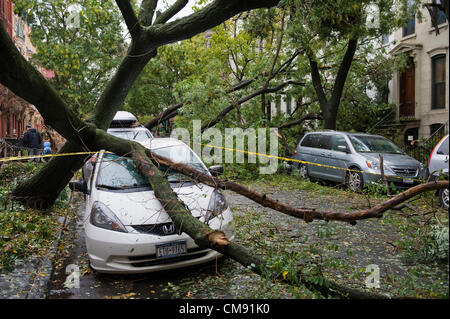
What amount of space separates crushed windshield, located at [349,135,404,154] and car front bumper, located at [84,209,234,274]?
8293 millimetres

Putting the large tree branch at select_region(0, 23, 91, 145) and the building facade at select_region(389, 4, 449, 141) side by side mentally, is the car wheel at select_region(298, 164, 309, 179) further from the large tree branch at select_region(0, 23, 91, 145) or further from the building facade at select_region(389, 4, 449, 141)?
the large tree branch at select_region(0, 23, 91, 145)

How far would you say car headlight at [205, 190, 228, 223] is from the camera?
17.8 feet

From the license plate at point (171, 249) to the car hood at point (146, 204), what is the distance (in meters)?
0.32

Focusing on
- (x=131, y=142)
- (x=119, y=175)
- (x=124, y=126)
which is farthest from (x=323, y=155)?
(x=119, y=175)

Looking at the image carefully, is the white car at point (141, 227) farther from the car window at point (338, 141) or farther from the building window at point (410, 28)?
the building window at point (410, 28)

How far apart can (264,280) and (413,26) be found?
20111 millimetres

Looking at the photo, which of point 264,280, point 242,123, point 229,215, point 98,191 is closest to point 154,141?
point 98,191

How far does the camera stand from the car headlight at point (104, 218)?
17.0 ft

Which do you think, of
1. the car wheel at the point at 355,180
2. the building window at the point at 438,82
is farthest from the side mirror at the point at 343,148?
the building window at the point at 438,82

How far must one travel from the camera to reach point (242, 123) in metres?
16.2

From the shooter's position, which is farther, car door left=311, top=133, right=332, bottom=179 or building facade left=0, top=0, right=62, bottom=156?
building facade left=0, top=0, right=62, bottom=156

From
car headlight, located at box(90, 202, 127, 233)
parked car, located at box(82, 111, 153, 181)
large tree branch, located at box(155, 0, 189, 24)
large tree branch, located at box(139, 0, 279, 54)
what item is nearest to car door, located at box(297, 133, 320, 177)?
parked car, located at box(82, 111, 153, 181)

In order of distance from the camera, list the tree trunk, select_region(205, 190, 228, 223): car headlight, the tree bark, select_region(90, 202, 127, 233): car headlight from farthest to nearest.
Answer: the tree bark < the tree trunk < select_region(205, 190, 228, 223): car headlight < select_region(90, 202, 127, 233): car headlight

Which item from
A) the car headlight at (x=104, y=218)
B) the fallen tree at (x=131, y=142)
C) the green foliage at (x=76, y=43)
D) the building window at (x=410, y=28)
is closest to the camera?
the fallen tree at (x=131, y=142)
